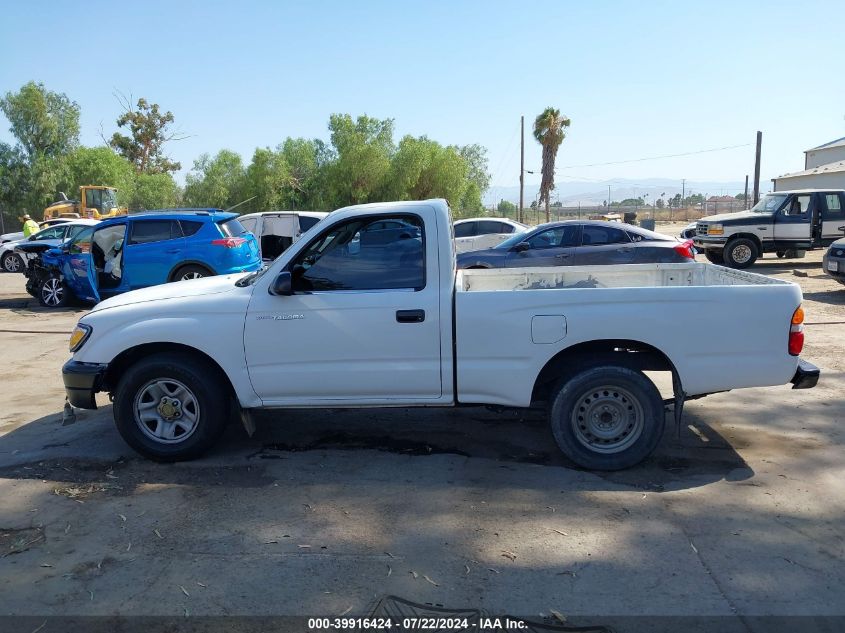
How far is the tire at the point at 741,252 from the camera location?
18609 mm

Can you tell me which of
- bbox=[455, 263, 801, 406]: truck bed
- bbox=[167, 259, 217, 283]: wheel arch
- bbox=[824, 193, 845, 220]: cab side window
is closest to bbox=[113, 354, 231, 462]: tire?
bbox=[455, 263, 801, 406]: truck bed

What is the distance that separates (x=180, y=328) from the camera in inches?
203

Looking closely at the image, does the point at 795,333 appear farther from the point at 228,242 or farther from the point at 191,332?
the point at 228,242

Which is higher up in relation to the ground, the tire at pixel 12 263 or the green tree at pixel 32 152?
the green tree at pixel 32 152

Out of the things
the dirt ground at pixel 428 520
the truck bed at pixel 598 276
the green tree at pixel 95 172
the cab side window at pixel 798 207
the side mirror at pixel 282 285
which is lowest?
the dirt ground at pixel 428 520

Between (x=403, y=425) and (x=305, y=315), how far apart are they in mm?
1634

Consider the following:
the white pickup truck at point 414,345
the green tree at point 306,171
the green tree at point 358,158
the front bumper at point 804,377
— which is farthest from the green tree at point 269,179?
the front bumper at point 804,377

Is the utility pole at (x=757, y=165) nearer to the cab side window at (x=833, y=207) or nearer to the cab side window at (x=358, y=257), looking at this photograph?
the cab side window at (x=833, y=207)

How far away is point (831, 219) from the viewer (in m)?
18.5

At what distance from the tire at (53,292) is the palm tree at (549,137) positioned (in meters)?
32.1

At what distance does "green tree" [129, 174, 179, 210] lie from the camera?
4344cm

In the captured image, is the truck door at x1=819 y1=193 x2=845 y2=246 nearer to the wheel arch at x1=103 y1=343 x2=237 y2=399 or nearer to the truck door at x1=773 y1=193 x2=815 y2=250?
the truck door at x1=773 y1=193 x2=815 y2=250

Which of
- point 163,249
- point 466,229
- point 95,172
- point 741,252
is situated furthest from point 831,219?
point 95,172

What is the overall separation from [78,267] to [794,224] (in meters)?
17.0
